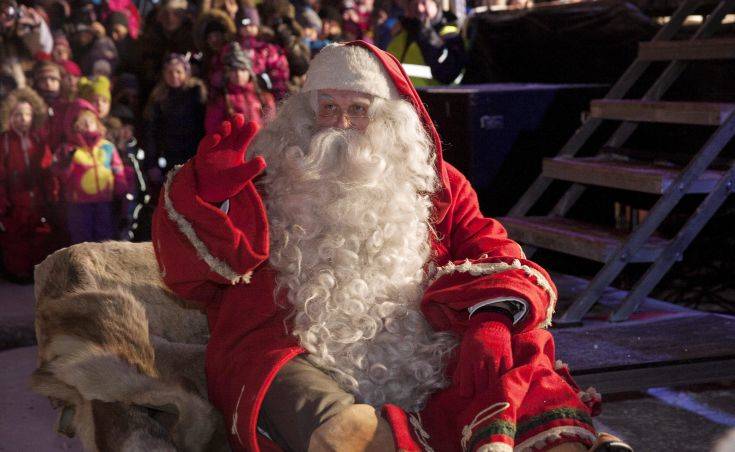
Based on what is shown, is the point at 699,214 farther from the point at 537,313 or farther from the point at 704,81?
the point at 537,313

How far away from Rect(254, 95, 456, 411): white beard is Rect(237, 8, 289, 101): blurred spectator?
11.7 ft

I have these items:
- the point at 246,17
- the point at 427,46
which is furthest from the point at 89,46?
the point at 427,46

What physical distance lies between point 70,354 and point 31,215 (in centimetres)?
372

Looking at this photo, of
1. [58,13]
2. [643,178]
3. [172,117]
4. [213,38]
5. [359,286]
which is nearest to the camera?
[359,286]

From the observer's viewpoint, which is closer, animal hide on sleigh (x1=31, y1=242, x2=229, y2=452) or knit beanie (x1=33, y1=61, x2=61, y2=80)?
animal hide on sleigh (x1=31, y1=242, x2=229, y2=452)

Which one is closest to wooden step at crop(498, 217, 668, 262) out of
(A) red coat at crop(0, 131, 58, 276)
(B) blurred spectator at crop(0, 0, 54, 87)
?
(A) red coat at crop(0, 131, 58, 276)

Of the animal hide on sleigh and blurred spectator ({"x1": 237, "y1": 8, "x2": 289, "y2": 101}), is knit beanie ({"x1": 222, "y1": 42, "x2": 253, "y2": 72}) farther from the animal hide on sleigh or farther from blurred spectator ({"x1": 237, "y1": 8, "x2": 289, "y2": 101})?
the animal hide on sleigh

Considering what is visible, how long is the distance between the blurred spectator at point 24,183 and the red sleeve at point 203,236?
11.4 ft

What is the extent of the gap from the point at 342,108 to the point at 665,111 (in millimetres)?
2546

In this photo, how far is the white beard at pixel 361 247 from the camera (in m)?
2.16

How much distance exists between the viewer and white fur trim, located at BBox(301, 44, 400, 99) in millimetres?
2383

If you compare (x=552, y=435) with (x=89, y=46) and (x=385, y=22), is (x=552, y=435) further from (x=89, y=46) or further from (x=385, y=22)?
(x=385, y=22)

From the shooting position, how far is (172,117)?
18.8 feet

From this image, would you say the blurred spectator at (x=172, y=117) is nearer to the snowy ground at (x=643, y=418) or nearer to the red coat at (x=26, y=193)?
the red coat at (x=26, y=193)
